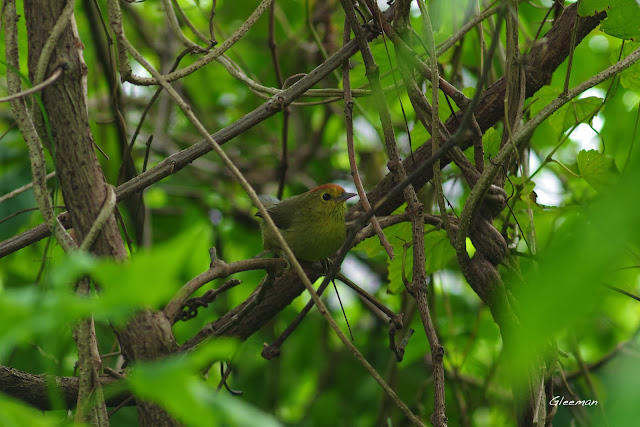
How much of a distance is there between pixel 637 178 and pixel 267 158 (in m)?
4.36

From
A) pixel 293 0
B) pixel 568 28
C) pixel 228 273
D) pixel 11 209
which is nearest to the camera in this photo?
pixel 228 273

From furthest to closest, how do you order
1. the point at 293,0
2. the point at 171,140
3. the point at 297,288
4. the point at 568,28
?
1. the point at 171,140
2. the point at 293,0
3. the point at 297,288
4. the point at 568,28

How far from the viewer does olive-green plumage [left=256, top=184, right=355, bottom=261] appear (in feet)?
9.54

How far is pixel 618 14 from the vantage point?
6.09 ft

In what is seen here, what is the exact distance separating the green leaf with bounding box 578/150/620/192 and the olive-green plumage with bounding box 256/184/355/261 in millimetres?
1080

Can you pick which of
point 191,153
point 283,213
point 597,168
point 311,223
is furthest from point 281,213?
point 597,168

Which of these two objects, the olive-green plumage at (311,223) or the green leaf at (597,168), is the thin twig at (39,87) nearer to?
the olive-green plumage at (311,223)

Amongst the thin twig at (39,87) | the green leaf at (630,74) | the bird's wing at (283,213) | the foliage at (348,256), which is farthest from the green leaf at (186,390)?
the bird's wing at (283,213)

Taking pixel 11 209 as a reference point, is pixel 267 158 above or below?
above

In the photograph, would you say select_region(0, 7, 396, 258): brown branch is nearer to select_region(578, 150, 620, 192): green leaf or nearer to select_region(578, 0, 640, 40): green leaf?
select_region(578, 0, 640, 40): green leaf

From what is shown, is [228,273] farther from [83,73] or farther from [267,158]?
[267,158]

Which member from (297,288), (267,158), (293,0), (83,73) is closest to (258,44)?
(293,0)

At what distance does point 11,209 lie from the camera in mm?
3033

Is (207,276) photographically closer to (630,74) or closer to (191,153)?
(191,153)
